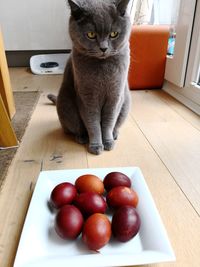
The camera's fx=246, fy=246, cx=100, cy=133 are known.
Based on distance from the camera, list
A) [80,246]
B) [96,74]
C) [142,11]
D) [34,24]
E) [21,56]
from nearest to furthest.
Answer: [80,246] → [96,74] → [142,11] → [34,24] → [21,56]

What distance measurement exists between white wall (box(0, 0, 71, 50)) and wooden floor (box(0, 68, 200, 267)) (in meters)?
0.96

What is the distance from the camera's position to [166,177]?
0.74 meters

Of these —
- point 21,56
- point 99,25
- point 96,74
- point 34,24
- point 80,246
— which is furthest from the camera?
point 21,56

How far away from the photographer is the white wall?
1.95 meters

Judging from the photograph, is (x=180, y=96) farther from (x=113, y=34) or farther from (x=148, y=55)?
(x=113, y=34)

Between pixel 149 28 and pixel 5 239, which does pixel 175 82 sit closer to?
pixel 149 28

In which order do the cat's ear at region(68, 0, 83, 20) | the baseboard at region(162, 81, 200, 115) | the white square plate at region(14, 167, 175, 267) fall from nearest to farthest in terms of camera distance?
the white square plate at region(14, 167, 175, 267) < the cat's ear at region(68, 0, 83, 20) < the baseboard at region(162, 81, 200, 115)

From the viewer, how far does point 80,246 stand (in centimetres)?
49

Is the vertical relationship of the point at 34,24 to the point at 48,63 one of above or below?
above

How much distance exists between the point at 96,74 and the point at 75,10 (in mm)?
192

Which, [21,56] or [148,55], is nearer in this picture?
[148,55]

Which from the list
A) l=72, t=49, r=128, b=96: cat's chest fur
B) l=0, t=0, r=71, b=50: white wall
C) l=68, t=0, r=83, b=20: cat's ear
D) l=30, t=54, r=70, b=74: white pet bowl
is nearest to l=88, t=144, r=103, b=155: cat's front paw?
l=72, t=49, r=128, b=96: cat's chest fur

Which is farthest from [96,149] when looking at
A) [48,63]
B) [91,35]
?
[48,63]

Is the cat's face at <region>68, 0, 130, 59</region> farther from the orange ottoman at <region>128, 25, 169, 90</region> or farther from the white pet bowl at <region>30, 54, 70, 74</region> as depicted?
the white pet bowl at <region>30, 54, 70, 74</region>
